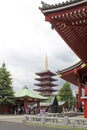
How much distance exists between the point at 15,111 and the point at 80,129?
3542 centimetres

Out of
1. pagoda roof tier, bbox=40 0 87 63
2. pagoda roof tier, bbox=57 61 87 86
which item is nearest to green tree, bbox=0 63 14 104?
pagoda roof tier, bbox=57 61 87 86

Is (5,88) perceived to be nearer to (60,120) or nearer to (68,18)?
(60,120)

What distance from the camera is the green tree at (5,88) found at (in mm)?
56688

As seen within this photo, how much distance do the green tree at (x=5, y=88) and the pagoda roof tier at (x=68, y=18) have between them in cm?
3406

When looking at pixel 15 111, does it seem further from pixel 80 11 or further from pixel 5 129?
pixel 80 11

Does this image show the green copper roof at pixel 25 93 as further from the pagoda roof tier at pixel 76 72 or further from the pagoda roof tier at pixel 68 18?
the pagoda roof tier at pixel 68 18

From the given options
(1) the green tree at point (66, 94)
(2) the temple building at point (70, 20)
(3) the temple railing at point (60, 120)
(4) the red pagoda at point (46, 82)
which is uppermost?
(4) the red pagoda at point (46, 82)

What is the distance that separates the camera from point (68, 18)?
20.4 meters

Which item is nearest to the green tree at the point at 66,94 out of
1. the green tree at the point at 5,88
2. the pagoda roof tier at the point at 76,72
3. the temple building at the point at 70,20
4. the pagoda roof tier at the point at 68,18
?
the green tree at the point at 5,88

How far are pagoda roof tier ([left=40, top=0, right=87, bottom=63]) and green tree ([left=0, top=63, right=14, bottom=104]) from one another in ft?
112

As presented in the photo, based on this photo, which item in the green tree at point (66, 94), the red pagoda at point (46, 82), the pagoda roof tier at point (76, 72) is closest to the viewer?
the pagoda roof tier at point (76, 72)

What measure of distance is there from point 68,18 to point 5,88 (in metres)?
38.2

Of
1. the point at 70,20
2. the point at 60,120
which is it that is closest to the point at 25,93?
the point at 60,120

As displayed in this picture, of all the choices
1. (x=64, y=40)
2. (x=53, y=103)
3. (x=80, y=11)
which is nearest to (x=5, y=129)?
(x=64, y=40)
